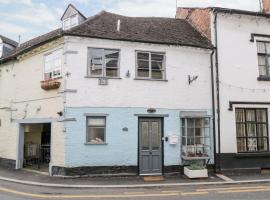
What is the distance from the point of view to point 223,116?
1583 cm

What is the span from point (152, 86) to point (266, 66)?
6.18 m

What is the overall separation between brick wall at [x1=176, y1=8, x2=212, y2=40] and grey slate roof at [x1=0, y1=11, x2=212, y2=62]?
253mm

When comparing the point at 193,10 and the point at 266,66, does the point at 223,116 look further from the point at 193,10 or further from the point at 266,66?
the point at 193,10

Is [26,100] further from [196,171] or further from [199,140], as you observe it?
[196,171]

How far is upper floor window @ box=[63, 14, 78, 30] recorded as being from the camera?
16141mm

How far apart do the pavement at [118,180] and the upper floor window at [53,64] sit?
14.7 ft

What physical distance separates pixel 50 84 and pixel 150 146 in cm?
519

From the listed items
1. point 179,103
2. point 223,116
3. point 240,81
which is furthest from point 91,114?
point 240,81

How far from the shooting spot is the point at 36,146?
1805 cm

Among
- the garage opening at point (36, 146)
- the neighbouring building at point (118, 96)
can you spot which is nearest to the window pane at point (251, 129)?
the neighbouring building at point (118, 96)

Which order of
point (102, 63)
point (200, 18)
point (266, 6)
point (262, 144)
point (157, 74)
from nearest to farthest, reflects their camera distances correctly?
point (102, 63)
point (157, 74)
point (262, 144)
point (200, 18)
point (266, 6)

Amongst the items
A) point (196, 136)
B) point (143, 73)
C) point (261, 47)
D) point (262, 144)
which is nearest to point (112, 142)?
point (143, 73)

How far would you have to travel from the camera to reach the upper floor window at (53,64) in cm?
1486

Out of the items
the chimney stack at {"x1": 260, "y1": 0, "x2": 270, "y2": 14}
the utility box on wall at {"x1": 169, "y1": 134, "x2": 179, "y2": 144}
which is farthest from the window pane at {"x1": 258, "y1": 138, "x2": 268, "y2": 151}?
the chimney stack at {"x1": 260, "y1": 0, "x2": 270, "y2": 14}
